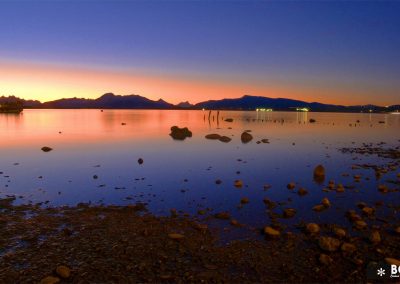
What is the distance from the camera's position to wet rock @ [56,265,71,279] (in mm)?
9748

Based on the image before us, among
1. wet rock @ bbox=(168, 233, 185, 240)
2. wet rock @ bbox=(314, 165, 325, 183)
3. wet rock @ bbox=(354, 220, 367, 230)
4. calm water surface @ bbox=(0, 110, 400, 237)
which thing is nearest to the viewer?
wet rock @ bbox=(168, 233, 185, 240)

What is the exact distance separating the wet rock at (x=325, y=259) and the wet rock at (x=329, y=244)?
68 cm

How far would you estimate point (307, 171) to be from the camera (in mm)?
28734

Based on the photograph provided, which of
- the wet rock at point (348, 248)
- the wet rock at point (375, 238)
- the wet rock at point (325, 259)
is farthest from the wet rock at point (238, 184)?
the wet rock at point (325, 259)

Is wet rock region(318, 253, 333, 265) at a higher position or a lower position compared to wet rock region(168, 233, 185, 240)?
lower

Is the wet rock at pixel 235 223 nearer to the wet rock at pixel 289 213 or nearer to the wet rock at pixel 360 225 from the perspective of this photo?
the wet rock at pixel 289 213

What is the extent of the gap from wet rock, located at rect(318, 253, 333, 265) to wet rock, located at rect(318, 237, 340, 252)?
0.68 m

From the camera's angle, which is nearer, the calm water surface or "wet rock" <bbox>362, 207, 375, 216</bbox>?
"wet rock" <bbox>362, 207, 375, 216</bbox>

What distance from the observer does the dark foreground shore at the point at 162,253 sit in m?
9.95

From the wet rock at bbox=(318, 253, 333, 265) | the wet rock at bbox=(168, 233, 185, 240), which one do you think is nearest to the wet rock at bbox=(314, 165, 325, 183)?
the wet rock at bbox=(318, 253, 333, 265)

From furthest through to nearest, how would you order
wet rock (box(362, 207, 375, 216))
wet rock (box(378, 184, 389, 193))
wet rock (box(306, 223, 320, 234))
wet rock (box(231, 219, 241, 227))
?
wet rock (box(378, 184, 389, 193))
wet rock (box(362, 207, 375, 216))
wet rock (box(231, 219, 241, 227))
wet rock (box(306, 223, 320, 234))

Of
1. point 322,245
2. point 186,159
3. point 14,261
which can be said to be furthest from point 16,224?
point 186,159

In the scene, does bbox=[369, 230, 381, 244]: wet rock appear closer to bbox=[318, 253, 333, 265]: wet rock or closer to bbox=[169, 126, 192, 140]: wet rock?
bbox=[318, 253, 333, 265]: wet rock

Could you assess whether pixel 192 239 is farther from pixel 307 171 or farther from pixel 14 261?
pixel 307 171
